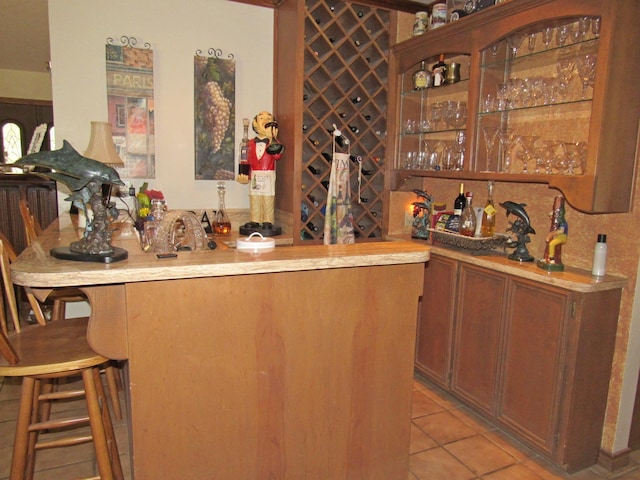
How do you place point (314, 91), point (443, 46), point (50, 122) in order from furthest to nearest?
point (50, 122) < point (314, 91) < point (443, 46)

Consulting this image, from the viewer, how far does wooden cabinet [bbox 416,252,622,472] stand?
208 cm

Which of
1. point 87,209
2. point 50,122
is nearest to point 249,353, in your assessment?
point 87,209

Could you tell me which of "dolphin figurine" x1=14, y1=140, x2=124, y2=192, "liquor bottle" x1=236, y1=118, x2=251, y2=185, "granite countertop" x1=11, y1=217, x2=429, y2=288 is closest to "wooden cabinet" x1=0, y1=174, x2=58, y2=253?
"liquor bottle" x1=236, y1=118, x2=251, y2=185

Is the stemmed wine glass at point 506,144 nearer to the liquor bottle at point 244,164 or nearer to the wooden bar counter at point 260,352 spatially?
the wooden bar counter at point 260,352

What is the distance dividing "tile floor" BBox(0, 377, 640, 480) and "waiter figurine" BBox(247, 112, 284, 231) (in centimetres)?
161

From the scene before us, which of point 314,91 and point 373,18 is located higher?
point 373,18

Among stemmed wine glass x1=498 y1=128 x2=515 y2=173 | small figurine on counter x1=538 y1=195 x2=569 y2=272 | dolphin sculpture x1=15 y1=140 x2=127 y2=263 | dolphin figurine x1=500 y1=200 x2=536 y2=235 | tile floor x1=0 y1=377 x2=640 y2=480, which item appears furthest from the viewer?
stemmed wine glass x1=498 y1=128 x2=515 y2=173

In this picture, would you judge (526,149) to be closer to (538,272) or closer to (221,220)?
(538,272)

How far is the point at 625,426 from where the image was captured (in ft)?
7.18

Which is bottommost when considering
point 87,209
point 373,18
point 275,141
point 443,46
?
point 87,209

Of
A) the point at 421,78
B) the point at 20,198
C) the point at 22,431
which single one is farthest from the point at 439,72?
the point at 20,198

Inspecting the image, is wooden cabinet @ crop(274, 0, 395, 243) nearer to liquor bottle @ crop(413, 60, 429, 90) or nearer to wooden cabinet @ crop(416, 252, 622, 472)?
liquor bottle @ crop(413, 60, 429, 90)

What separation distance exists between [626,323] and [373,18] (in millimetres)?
2555

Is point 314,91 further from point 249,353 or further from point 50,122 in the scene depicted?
point 50,122
